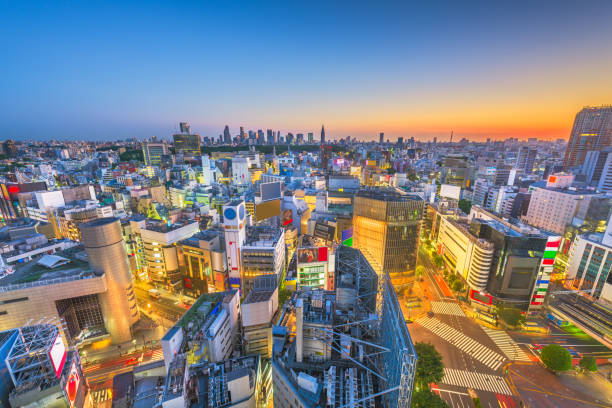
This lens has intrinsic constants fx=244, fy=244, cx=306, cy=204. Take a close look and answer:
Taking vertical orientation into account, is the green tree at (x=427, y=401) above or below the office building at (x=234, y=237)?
below

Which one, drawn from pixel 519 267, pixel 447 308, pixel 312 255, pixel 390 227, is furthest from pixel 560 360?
pixel 312 255

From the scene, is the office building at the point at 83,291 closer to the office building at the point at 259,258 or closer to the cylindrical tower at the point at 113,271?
the cylindrical tower at the point at 113,271

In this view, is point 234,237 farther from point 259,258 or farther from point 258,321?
point 258,321

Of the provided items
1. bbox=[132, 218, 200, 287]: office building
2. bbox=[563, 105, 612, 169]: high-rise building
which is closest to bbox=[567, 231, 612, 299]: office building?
bbox=[132, 218, 200, 287]: office building

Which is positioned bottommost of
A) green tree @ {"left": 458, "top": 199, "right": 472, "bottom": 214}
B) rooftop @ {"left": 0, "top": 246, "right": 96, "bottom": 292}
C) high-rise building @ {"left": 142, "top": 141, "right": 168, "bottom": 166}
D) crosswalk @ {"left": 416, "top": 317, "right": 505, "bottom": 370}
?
crosswalk @ {"left": 416, "top": 317, "right": 505, "bottom": 370}

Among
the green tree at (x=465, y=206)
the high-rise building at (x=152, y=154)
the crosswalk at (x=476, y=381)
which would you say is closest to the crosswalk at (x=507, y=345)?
the crosswalk at (x=476, y=381)

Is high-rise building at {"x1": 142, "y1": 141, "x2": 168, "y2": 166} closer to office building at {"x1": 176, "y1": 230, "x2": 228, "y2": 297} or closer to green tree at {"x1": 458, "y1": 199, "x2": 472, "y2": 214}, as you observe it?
office building at {"x1": 176, "y1": 230, "x2": 228, "y2": 297}
